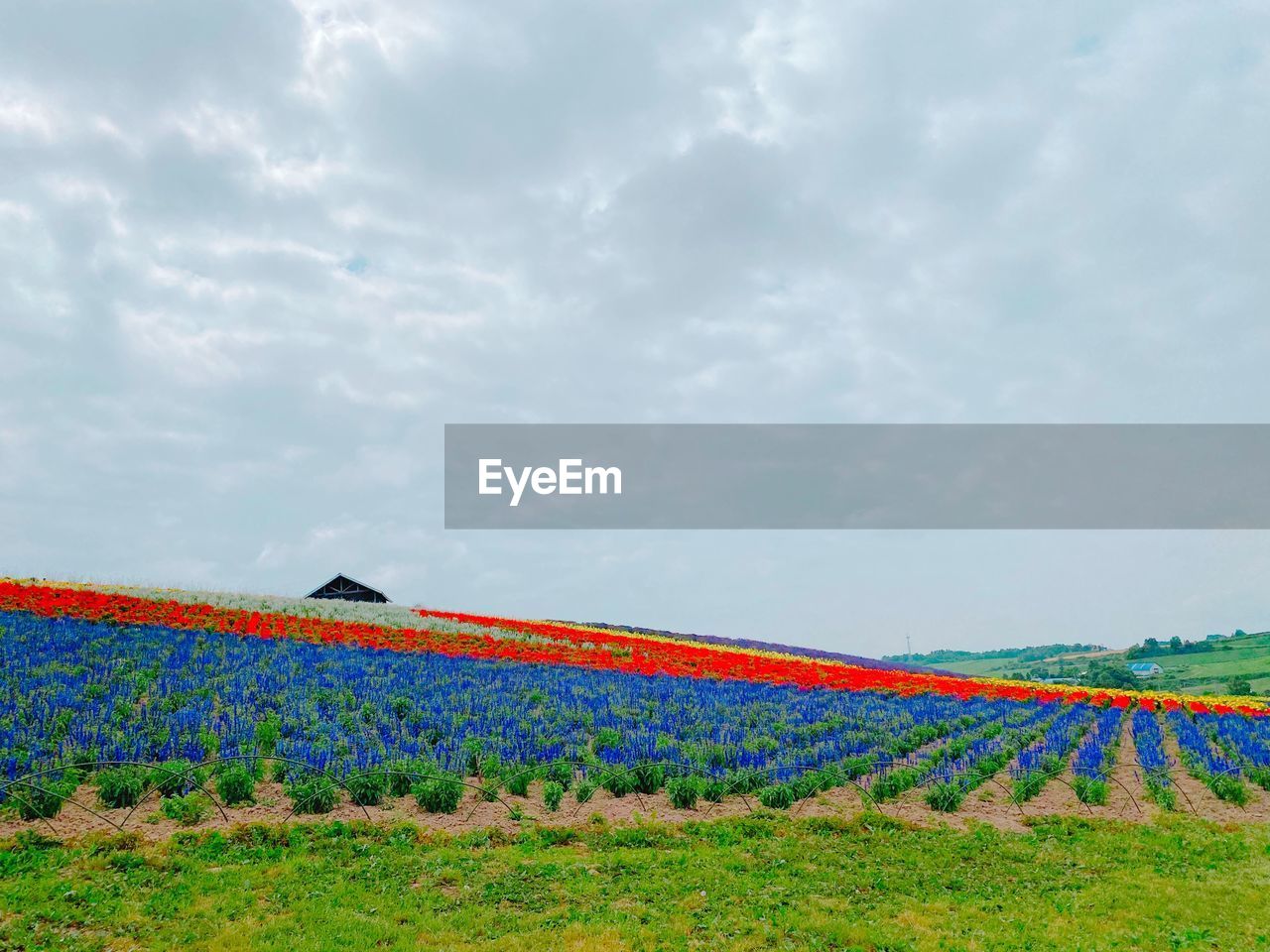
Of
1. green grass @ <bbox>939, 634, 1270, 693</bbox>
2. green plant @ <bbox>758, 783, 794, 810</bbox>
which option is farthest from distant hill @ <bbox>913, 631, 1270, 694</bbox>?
green plant @ <bbox>758, 783, 794, 810</bbox>

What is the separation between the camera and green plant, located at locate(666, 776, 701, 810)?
12156 mm

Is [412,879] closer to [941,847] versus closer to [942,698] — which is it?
[941,847]

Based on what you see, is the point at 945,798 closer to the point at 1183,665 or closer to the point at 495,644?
the point at 495,644

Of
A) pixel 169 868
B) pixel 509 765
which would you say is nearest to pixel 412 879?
pixel 169 868

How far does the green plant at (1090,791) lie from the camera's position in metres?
13.7

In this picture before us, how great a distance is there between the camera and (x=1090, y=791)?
540 inches

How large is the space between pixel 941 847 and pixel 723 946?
193 inches

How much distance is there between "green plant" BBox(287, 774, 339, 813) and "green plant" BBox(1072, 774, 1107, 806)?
12.8 m

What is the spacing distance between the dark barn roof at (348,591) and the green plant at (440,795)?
128ft

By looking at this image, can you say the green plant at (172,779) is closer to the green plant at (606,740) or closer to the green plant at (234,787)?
the green plant at (234,787)

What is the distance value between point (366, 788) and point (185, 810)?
2.30 metres

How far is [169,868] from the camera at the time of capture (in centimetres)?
844

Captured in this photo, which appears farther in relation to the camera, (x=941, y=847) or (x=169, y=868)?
(x=941, y=847)

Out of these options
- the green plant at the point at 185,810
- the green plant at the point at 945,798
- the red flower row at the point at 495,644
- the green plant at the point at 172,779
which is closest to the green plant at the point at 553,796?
the green plant at the point at 185,810
